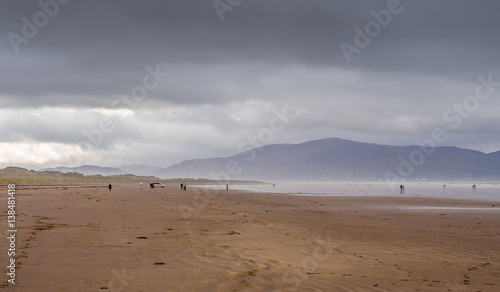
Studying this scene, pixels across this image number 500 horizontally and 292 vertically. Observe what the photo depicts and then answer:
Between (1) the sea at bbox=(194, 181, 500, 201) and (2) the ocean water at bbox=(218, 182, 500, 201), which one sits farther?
(2) the ocean water at bbox=(218, 182, 500, 201)

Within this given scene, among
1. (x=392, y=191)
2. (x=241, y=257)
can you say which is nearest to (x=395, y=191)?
(x=392, y=191)

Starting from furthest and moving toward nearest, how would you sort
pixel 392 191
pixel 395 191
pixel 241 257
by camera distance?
pixel 392 191, pixel 395 191, pixel 241 257

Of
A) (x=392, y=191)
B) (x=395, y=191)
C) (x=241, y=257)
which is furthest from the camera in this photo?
(x=392, y=191)

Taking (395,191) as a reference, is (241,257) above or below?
above

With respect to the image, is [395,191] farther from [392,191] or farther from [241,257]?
[241,257]

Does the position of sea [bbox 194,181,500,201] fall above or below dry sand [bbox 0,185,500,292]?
below

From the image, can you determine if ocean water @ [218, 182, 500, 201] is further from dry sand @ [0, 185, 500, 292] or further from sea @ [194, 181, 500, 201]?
dry sand @ [0, 185, 500, 292]

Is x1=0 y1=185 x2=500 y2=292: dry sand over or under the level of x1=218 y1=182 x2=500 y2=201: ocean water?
over

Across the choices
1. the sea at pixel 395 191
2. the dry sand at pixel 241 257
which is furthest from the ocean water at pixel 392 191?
the dry sand at pixel 241 257

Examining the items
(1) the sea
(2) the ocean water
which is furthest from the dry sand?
→ (2) the ocean water

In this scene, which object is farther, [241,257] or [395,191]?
[395,191]

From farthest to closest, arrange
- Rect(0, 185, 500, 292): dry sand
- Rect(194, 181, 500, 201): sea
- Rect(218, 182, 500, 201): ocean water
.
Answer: Rect(218, 182, 500, 201): ocean water < Rect(194, 181, 500, 201): sea < Rect(0, 185, 500, 292): dry sand

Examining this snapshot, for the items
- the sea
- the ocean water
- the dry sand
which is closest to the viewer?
the dry sand

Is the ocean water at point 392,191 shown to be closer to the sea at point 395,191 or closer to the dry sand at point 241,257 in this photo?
the sea at point 395,191
